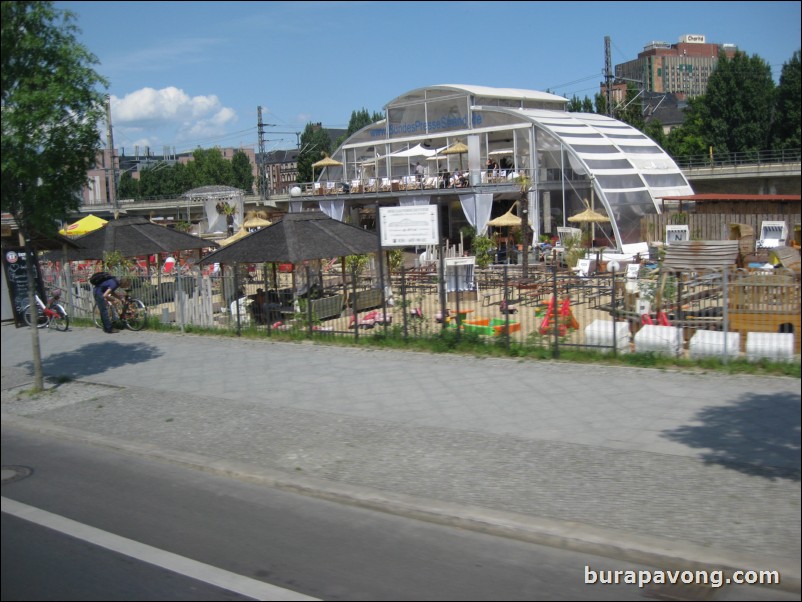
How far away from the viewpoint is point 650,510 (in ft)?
20.0

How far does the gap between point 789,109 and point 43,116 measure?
10.3 metres

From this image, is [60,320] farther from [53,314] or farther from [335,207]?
[335,207]

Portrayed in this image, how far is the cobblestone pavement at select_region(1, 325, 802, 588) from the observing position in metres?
5.98

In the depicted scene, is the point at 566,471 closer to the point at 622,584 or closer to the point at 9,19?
the point at 622,584

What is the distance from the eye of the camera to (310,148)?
71.0 meters

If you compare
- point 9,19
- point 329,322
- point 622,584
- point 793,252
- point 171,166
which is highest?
point 171,166

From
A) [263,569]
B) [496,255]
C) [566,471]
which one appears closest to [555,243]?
[496,255]

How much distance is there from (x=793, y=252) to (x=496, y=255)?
19060 millimetres

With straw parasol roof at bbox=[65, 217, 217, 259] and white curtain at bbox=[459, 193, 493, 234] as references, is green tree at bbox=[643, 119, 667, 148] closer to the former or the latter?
white curtain at bbox=[459, 193, 493, 234]

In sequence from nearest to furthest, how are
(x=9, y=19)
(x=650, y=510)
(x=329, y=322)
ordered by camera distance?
(x=650, y=510), (x=9, y=19), (x=329, y=322)

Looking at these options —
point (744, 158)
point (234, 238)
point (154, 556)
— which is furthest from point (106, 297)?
point (744, 158)

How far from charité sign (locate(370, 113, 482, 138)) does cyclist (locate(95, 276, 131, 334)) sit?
26.5m

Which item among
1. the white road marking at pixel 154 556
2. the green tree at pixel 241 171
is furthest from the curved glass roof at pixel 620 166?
the white road marking at pixel 154 556

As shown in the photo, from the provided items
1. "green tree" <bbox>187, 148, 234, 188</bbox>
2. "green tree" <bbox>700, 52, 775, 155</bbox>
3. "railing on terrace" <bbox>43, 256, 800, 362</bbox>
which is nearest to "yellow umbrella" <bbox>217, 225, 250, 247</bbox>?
"railing on terrace" <bbox>43, 256, 800, 362</bbox>
